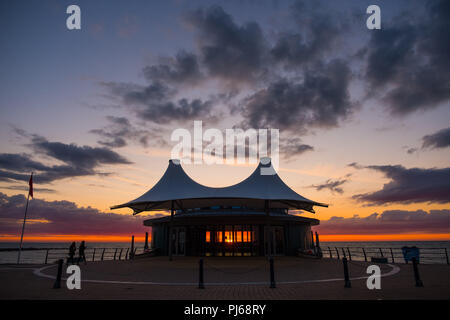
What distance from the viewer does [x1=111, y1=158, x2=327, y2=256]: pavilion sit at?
2122 cm

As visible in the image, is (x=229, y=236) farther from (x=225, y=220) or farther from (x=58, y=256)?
(x=58, y=256)

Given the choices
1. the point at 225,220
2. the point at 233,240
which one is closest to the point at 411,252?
the point at 233,240

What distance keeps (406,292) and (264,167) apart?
46.5 feet

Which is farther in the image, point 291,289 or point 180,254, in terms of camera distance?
point 180,254

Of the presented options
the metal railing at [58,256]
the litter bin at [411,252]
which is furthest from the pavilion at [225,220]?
the litter bin at [411,252]

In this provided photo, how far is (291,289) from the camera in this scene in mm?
8914

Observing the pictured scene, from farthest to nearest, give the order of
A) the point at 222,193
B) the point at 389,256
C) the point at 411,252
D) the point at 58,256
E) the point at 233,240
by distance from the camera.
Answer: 1. the point at 58,256
2. the point at 389,256
3. the point at 233,240
4. the point at 222,193
5. the point at 411,252

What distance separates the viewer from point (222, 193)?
67.4ft

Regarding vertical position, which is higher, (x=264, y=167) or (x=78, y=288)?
(x=264, y=167)

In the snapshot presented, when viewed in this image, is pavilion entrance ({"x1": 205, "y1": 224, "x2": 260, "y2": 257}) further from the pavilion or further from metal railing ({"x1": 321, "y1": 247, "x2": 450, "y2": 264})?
metal railing ({"x1": 321, "y1": 247, "x2": 450, "y2": 264})

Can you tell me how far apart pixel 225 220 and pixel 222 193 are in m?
4.32

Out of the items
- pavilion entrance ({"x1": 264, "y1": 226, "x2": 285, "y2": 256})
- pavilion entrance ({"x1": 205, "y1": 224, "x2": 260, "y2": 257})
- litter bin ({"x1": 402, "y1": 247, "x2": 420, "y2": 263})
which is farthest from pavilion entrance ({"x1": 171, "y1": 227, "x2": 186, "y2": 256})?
litter bin ({"x1": 402, "y1": 247, "x2": 420, "y2": 263})
